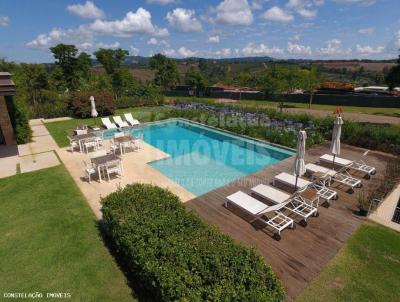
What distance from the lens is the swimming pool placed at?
9.75m

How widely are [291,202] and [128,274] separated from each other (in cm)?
471

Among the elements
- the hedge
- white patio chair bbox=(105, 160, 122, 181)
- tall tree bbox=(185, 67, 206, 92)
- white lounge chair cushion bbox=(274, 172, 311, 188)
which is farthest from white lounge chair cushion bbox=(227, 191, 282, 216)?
tall tree bbox=(185, 67, 206, 92)

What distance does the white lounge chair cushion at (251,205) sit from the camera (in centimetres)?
608

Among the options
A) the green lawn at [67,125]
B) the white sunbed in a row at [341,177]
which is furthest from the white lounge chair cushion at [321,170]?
the green lawn at [67,125]

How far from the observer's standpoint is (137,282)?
15.7 feet

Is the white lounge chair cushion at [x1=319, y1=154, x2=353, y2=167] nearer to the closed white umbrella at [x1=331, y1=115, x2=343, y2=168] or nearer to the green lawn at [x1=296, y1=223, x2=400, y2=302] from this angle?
the closed white umbrella at [x1=331, y1=115, x2=343, y2=168]

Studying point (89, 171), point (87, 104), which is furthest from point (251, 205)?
point (87, 104)

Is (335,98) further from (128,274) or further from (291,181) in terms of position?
(128,274)

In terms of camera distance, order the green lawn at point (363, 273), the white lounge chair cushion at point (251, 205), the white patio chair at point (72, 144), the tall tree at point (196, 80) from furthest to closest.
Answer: the tall tree at point (196, 80)
the white patio chair at point (72, 144)
the white lounge chair cushion at point (251, 205)
the green lawn at point (363, 273)

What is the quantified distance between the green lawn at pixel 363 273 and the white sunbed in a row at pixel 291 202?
105 cm

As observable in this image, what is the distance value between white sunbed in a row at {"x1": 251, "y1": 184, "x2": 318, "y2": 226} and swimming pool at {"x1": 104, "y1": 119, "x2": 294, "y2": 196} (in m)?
2.26

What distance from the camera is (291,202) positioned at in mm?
6969

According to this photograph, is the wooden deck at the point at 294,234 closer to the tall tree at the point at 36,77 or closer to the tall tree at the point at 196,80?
the tall tree at the point at 36,77

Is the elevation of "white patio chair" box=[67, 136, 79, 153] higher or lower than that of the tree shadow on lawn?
higher
